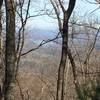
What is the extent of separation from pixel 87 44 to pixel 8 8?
51.7 ft

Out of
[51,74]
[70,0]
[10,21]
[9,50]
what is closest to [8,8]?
[10,21]

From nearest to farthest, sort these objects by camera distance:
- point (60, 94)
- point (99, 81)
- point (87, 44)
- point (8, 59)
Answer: point (99, 81)
point (8, 59)
point (60, 94)
point (87, 44)

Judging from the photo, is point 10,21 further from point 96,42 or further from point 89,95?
point 96,42

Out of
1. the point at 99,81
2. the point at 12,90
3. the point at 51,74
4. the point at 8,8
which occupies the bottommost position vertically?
the point at 51,74

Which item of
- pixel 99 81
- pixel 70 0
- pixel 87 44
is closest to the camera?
pixel 99 81

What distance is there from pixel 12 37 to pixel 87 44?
1580 centimetres

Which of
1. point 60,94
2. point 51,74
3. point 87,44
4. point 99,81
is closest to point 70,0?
point 60,94

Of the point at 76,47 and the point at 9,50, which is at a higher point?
the point at 9,50

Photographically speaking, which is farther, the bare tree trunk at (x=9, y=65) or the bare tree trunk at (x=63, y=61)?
the bare tree trunk at (x=63, y=61)

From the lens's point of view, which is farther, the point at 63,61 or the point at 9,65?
the point at 63,61

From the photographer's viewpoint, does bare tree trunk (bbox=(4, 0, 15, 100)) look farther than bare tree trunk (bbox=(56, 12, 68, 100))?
No

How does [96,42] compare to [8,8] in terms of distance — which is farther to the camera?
[96,42]

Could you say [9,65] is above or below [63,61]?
above

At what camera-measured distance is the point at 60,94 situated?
13.4 metres
